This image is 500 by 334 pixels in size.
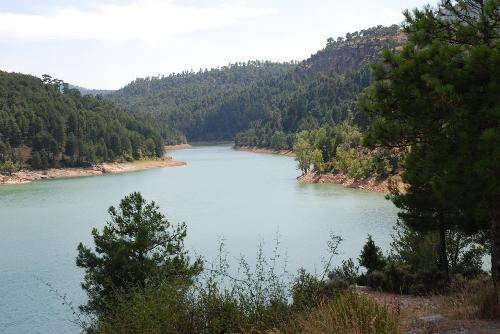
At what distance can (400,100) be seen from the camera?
1555cm

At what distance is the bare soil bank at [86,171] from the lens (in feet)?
438

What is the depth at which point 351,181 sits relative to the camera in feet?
331

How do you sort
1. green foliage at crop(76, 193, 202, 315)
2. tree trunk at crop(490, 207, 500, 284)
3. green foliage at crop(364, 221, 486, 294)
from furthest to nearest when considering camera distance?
green foliage at crop(76, 193, 202, 315) < green foliage at crop(364, 221, 486, 294) < tree trunk at crop(490, 207, 500, 284)

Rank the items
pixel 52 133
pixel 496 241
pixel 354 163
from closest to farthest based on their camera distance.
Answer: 1. pixel 496 241
2. pixel 354 163
3. pixel 52 133

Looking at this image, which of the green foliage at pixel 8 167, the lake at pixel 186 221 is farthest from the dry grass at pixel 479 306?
the green foliage at pixel 8 167

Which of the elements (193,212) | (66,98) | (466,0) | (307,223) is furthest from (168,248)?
(66,98)

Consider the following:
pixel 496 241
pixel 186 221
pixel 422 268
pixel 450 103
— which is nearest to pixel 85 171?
pixel 186 221

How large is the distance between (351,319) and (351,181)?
93.4m

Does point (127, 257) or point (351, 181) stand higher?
point (127, 257)

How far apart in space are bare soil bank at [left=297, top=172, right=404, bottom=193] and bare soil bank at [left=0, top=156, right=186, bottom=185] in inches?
2590

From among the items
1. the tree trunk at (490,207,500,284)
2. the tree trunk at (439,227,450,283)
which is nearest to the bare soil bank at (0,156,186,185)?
the tree trunk at (439,227,450,283)

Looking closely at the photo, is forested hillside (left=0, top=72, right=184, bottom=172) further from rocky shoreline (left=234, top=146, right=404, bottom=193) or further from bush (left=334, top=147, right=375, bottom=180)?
bush (left=334, top=147, right=375, bottom=180)

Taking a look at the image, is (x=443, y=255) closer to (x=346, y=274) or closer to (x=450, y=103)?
(x=346, y=274)

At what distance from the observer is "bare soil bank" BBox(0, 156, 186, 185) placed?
5256 inches
